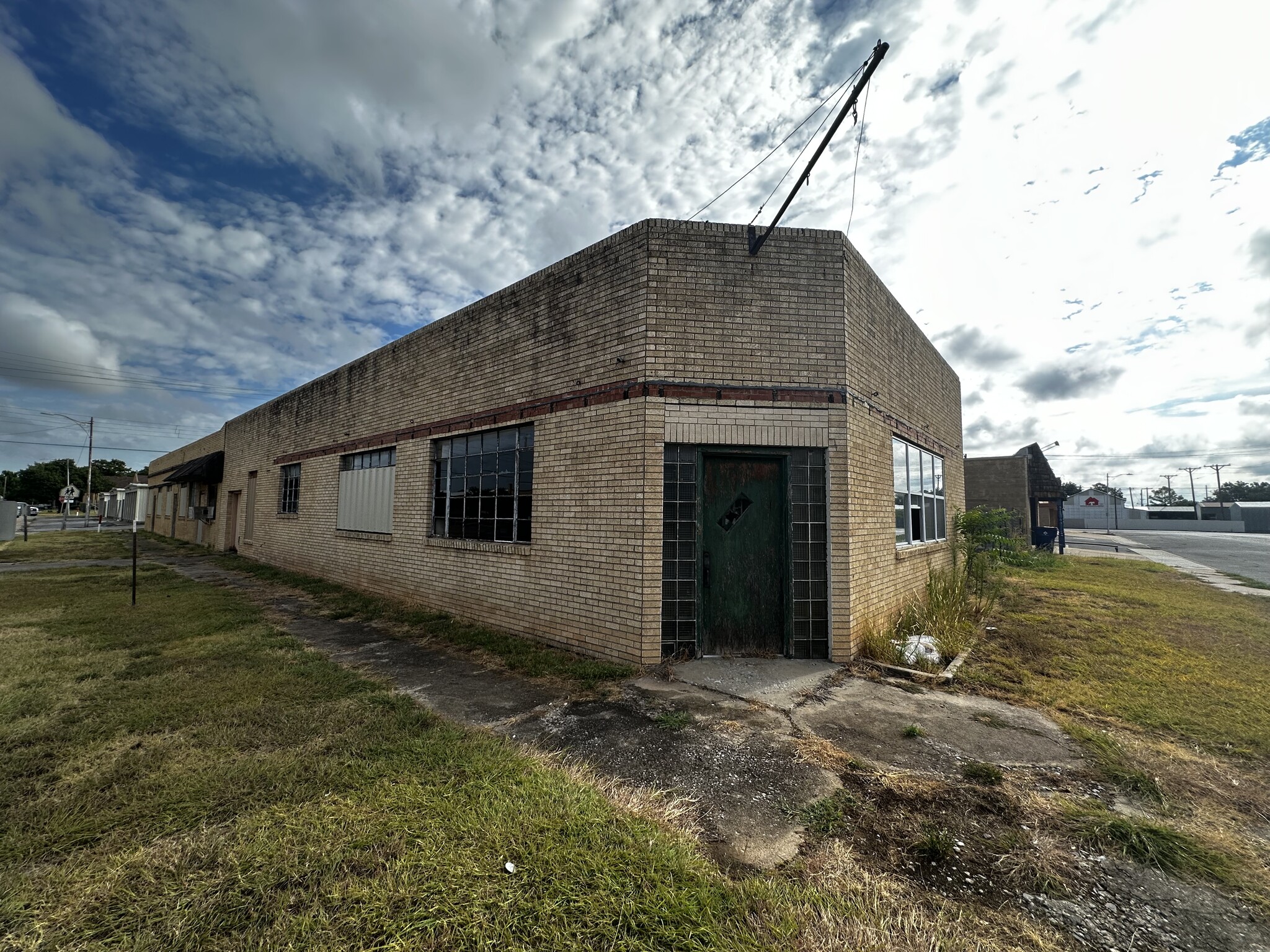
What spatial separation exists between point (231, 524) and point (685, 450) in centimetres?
1943

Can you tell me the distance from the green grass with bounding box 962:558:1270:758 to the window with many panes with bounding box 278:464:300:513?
49.9 ft

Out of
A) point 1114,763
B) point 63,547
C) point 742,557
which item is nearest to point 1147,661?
point 1114,763

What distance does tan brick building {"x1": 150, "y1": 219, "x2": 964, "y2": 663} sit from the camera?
231 inches

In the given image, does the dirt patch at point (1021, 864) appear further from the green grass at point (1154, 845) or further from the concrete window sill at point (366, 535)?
the concrete window sill at point (366, 535)

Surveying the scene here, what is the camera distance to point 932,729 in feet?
13.8

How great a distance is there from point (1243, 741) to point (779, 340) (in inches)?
204

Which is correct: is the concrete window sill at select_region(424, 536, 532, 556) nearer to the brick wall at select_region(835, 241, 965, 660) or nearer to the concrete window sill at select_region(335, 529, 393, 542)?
the concrete window sill at select_region(335, 529, 393, 542)

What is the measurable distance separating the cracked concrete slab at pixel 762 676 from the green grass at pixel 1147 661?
5.65 ft

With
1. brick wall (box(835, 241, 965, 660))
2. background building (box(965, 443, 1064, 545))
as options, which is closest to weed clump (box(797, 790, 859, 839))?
brick wall (box(835, 241, 965, 660))

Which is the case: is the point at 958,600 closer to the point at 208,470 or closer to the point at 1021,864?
the point at 1021,864

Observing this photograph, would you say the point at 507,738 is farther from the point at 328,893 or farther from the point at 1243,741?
the point at 1243,741

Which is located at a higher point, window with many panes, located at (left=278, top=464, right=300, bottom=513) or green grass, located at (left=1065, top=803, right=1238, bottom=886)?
window with many panes, located at (left=278, top=464, right=300, bottom=513)

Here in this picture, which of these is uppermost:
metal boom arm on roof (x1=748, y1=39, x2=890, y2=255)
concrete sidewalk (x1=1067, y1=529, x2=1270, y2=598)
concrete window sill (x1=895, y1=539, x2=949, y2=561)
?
metal boom arm on roof (x1=748, y1=39, x2=890, y2=255)

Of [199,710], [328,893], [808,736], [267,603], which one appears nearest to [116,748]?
[199,710]
